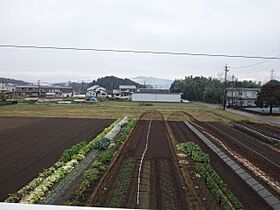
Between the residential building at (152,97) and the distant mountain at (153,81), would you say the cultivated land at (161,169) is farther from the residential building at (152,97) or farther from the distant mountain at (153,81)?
the residential building at (152,97)

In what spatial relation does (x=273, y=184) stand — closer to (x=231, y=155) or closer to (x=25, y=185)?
(x=231, y=155)

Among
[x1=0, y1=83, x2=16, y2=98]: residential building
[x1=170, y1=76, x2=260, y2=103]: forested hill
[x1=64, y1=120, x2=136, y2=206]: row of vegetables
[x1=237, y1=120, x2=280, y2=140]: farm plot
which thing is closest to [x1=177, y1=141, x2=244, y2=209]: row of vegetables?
[x1=64, y1=120, x2=136, y2=206]: row of vegetables

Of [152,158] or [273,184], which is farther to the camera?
[152,158]

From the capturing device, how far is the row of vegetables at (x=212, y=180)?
2.64 m

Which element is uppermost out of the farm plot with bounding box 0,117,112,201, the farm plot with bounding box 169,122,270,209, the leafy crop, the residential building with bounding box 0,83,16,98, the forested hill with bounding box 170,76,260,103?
the forested hill with bounding box 170,76,260,103

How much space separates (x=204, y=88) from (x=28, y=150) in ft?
72.9

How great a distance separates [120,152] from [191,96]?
76.3 ft

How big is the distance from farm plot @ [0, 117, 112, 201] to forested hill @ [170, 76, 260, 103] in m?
16.2

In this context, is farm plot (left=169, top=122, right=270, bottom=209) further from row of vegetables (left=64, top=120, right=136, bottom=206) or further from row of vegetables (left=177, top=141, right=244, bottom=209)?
row of vegetables (left=64, top=120, right=136, bottom=206)

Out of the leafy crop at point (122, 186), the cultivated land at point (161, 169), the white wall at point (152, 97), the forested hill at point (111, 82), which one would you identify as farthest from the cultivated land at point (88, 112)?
the forested hill at point (111, 82)

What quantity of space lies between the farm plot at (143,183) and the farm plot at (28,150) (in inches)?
39.0

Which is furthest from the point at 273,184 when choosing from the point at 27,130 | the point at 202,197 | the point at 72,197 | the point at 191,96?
the point at 191,96

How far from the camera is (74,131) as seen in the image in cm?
703

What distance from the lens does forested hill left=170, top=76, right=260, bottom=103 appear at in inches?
858
